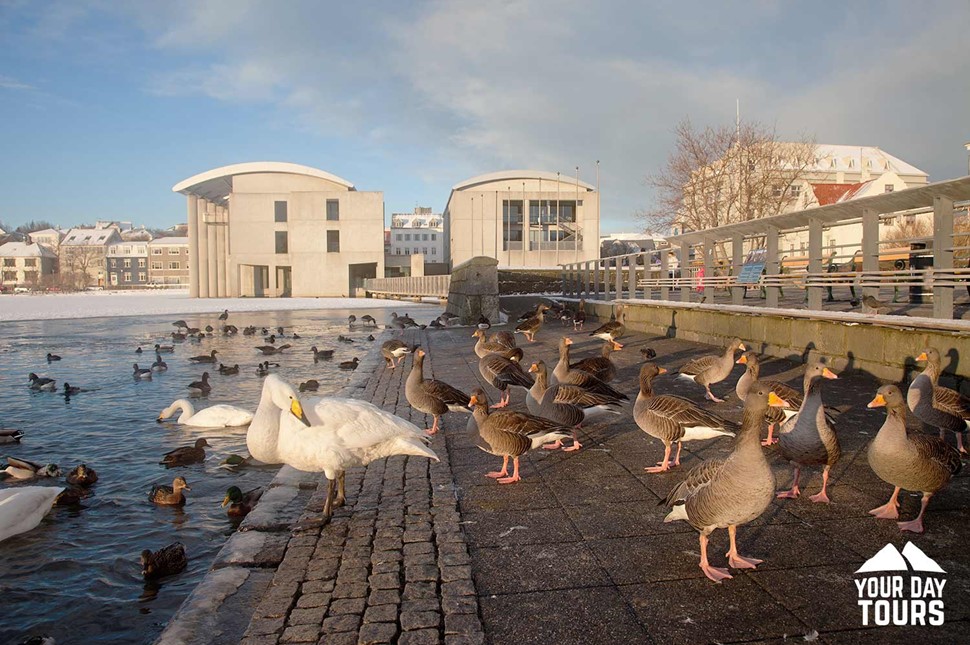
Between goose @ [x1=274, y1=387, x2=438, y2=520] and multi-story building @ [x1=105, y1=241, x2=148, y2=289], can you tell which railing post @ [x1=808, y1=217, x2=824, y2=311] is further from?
multi-story building @ [x1=105, y1=241, x2=148, y2=289]

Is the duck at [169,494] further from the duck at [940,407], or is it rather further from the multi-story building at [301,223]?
the multi-story building at [301,223]

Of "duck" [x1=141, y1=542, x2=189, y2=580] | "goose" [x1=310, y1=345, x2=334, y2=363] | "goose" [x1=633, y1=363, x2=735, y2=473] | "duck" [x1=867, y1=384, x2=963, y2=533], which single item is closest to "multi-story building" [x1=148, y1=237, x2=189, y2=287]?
"goose" [x1=310, y1=345, x2=334, y2=363]

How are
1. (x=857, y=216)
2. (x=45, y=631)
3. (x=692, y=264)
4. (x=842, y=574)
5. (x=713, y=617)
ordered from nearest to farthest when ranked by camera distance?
1. (x=713, y=617)
2. (x=842, y=574)
3. (x=45, y=631)
4. (x=857, y=216)
5. (x=692, y=264)

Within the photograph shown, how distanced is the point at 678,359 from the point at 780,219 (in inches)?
139

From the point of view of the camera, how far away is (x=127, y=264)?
152000 millimetres

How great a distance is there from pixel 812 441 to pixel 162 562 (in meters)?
5.31

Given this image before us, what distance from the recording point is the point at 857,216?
11.1m

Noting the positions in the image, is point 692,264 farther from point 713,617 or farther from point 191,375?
point 713,617

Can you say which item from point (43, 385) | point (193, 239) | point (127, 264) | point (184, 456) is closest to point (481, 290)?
point (43, 385)

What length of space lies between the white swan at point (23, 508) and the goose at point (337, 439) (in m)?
2.85

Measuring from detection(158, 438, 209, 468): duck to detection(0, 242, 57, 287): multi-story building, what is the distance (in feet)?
515

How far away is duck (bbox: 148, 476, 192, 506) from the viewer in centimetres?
676

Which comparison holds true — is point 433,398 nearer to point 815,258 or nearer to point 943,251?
point 943,251

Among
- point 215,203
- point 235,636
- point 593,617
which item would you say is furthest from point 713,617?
point 215,203
